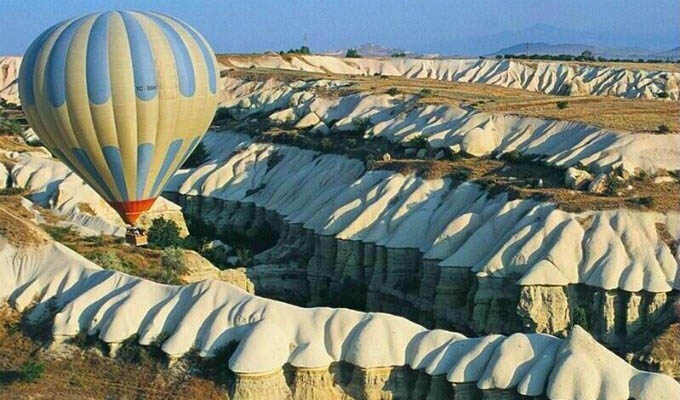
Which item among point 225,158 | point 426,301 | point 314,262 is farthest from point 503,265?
point 225,158

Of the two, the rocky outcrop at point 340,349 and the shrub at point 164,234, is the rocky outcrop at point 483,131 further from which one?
the rocky outcrop at point 340,349

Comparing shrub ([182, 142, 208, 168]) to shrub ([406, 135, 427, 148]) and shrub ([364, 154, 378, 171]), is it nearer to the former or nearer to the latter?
shrub ([364, 154, 378, 171])

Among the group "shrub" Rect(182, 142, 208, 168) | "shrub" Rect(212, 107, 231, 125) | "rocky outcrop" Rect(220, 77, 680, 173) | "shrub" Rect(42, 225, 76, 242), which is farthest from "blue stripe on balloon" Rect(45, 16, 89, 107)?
"shrub" Rect(212, 107, 231, 125)

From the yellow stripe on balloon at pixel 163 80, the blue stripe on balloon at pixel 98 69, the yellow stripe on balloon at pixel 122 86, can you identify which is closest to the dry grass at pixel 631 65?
the yellow stripe on balloon at pixel 163 80

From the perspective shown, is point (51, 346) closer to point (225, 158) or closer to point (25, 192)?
point (25, 192)

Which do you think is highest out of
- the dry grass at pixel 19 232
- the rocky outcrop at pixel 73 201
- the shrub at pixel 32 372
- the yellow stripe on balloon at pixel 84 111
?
the yellow stripe on balloon at pixel 84 111

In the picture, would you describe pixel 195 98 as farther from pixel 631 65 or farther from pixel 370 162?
pixel 631 65

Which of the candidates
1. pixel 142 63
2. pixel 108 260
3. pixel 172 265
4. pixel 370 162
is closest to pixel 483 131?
pixel 370 162
